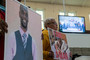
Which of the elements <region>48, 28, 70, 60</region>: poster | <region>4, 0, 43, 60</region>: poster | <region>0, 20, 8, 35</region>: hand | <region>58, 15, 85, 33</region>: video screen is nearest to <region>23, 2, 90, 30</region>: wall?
<region>58, 15, 85, 33</region>: video screen

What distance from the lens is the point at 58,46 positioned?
2008 millimetres

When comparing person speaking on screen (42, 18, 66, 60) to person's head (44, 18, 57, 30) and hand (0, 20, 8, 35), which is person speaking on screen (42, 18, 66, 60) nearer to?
person's head (44, 18, 57, 30)

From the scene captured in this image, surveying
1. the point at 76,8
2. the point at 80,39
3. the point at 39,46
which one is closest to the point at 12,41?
the point at 39,46

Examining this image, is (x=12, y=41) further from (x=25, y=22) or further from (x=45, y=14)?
(x=45, y=14)

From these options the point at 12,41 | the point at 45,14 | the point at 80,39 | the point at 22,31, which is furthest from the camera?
the point at 45,14

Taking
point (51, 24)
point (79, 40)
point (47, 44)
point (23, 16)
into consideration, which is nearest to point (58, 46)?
point (47, 44)

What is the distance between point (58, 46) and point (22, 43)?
0.92m

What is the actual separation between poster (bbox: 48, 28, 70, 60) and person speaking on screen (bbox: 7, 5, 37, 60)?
570mm

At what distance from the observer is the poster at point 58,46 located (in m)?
1.91

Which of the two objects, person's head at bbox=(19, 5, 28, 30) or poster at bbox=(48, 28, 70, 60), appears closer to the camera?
person's head at bbox=(19, 5, 28, 30)

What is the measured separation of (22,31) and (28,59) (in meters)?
0.22

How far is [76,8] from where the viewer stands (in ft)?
29.7

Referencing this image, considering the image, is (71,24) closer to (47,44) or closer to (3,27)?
(47,44)

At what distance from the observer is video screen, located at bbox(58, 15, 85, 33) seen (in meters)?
6.22
